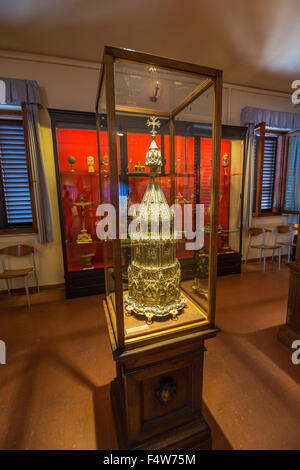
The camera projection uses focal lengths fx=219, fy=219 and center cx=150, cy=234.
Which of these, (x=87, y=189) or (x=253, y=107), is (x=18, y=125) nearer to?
(x=87, y=189)

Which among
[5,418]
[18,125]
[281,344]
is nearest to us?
[5,418]

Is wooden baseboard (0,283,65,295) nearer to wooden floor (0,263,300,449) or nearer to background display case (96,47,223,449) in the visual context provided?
wooden floor (0,263,300,449)

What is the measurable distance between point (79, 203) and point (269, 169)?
3956mm

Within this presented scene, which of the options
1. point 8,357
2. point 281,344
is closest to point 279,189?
point 281,344

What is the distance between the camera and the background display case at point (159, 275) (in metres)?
0.98

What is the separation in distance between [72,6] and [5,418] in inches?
142

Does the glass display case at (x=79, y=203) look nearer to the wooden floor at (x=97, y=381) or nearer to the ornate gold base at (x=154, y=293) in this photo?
the wooden floor at (x=97, y=381)

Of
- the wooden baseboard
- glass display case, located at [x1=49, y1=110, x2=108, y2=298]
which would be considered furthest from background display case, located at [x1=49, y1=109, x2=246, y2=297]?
the wooden baseboard

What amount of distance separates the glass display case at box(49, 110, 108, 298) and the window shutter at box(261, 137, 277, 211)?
3549mm

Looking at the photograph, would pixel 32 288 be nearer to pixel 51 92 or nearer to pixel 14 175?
pixel 14 175

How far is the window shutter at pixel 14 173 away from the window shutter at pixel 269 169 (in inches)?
178

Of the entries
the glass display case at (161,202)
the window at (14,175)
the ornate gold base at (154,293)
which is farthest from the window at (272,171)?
the window at (14,175)

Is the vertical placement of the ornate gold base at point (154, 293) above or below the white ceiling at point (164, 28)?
below

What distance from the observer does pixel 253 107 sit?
13.5 feet
